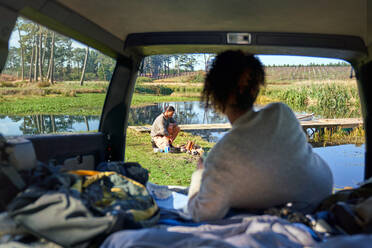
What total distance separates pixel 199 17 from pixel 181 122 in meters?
8.55

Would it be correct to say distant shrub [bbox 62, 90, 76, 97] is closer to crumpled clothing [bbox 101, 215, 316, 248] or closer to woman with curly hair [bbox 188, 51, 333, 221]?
woman with curly hair [bbox 188, 51, 333, 221]

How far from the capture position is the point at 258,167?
1.54m

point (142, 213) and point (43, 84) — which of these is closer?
point (142, 213)

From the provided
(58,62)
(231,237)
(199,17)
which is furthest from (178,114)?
(231,237)

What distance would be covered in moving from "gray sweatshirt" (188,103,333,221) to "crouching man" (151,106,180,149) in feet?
22.9

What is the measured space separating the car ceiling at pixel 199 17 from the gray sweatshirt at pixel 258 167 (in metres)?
0.98

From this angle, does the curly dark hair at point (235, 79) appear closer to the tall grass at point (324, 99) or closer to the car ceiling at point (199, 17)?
the car ceiling at point (199, 17)

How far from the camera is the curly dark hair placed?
173 cm

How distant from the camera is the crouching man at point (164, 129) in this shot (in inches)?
338

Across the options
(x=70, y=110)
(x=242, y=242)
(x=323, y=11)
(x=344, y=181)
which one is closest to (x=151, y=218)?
(x=242, y=242)

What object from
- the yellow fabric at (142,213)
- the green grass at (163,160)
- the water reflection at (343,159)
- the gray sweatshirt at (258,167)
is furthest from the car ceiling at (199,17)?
the green grass at (163,160)

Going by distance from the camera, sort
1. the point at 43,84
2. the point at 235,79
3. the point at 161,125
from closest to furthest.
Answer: the point at 235,79, the point at 43,84, the point at 161,125

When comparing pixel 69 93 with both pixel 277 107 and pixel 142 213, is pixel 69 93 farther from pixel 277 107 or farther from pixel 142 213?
pixel 277 107

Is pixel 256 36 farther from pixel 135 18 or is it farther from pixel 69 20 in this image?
pixel 69 20
